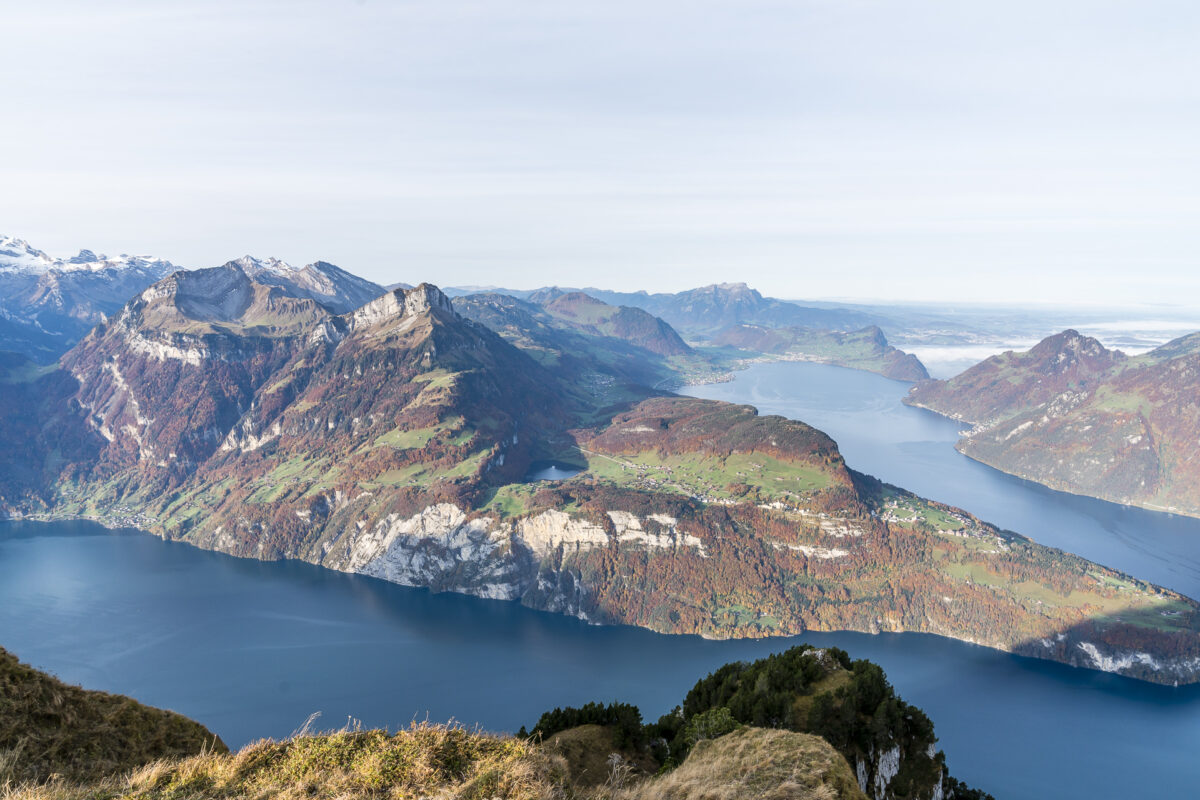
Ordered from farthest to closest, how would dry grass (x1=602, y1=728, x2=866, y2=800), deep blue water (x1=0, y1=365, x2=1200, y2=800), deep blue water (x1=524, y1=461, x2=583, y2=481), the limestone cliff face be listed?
deep blue water (x1=524, y1=461, x2=583, y2=481) → the limestone cliff face → deep blue water (x1=0, y1=365, x2=1200, y2=800) → dry grass (x1=602, y1=728, x2=866, y2=800)

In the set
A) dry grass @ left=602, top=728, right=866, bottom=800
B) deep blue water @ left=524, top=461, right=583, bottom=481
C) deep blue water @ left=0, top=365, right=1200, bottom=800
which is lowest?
deep blue water @ left=0, top=365, right=1200, bottom=800

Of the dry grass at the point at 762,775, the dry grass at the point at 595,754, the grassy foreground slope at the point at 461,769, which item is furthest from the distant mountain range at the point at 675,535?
the dry grass at the point at 762,775

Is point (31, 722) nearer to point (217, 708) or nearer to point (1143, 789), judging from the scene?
point (217, 708)

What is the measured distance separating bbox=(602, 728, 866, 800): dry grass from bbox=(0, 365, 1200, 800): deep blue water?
72065mm

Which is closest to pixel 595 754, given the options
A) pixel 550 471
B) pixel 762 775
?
pixel 762 775

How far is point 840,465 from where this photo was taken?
471ft

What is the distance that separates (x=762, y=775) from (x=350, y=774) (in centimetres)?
1152

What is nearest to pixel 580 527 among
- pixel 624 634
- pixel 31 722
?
pixel 624 634

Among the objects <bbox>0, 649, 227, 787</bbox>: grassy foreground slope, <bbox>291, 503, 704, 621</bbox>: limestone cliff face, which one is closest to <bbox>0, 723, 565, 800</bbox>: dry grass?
<bbox>0, 649, 227, 787</bbox>: grassy foreground slope

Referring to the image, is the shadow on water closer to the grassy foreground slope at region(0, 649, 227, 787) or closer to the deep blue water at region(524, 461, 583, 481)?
the deep blue water at region(524, 461, 583, 481)

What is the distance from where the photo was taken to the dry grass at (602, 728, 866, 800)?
15508 mm

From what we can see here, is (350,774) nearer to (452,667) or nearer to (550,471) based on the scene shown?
(452,667)

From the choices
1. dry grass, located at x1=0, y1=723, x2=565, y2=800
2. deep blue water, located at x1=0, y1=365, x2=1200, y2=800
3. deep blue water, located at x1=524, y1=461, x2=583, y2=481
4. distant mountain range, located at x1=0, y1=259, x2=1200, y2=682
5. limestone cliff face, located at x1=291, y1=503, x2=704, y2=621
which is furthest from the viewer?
deep blue water, located at x1=524, y1=461, x2=583, y2=481

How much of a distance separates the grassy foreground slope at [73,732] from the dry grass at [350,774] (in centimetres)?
120
